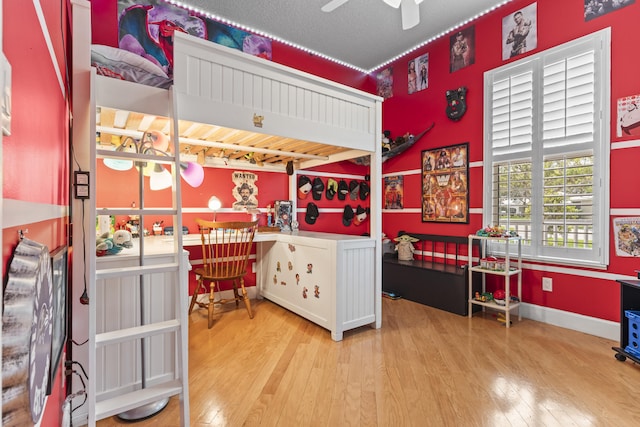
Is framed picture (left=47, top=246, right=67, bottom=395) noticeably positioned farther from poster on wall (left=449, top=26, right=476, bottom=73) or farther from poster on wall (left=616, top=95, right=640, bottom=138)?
poster on wall (left=449, top=26, right=476, bottom=73)

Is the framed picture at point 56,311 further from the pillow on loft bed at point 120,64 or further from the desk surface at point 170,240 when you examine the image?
the pillow on loft bed at point 120,64

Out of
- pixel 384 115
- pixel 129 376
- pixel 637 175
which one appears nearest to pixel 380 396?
pixel 129 376

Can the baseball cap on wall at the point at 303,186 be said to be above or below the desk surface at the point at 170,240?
above

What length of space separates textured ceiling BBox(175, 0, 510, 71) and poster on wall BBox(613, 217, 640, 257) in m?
2.53

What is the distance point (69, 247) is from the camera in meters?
1.63

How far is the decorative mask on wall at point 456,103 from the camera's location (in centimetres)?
363

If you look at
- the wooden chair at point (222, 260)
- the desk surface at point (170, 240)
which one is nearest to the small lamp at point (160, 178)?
the desk surface at point (170, 240)

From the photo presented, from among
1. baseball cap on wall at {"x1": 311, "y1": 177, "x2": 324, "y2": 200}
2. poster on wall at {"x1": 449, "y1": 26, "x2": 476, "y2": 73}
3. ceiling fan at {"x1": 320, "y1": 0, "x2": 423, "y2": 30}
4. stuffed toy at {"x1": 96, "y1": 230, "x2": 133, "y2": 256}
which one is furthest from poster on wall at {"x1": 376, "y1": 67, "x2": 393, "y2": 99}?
stuffed toy at {"x1": 96, "y1": 230, "x2": 133, "y2": 256}

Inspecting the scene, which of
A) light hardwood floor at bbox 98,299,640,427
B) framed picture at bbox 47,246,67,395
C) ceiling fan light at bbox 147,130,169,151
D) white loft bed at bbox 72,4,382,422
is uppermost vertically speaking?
white loft bed at bbox 72,4,382,422

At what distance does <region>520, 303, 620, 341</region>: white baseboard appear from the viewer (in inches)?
103

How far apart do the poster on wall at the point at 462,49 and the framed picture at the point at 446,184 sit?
99 cm

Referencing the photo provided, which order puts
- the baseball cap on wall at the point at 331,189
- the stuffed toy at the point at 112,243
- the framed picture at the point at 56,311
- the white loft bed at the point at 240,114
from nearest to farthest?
the framed picture at the point at 56,311, the white loft bed at the point at 240,114, the stuffed toy at the point at 112,243, the baseball cap on wall at the point at 331,189

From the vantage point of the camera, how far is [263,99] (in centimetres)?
218

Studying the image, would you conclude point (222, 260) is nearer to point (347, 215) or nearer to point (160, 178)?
point (160, 178)
